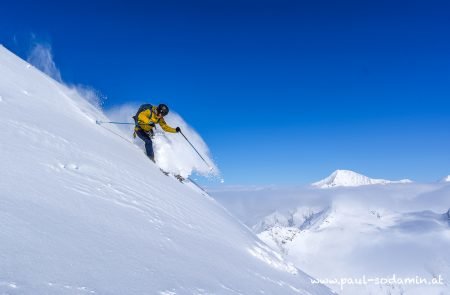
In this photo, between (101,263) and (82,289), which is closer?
(82,289)

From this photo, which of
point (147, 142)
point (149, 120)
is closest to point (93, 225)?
point (149, 120)

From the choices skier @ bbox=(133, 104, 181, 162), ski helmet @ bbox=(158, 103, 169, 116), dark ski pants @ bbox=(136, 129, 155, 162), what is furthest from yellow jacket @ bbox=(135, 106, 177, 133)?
dark ski pants @ bbox=(136, 129, 155, 162)

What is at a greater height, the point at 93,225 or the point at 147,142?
the point at 147,142

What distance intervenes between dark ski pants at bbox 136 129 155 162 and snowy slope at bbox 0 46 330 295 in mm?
2012

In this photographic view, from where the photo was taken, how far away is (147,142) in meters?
16.1

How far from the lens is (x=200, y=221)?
11391 millimetres

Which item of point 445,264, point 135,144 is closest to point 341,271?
point 445,264

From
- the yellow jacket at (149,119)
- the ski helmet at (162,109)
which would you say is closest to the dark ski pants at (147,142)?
the yellow jacket at (149,119)

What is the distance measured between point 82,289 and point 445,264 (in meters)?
190

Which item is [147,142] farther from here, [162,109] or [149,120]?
[162,109]

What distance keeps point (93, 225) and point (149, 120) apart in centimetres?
982

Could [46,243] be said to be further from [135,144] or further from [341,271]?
[341,271]

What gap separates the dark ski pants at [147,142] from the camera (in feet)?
52.4

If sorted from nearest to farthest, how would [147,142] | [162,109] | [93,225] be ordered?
1. [93,225]
2. [162,109]
3. [147,142]
